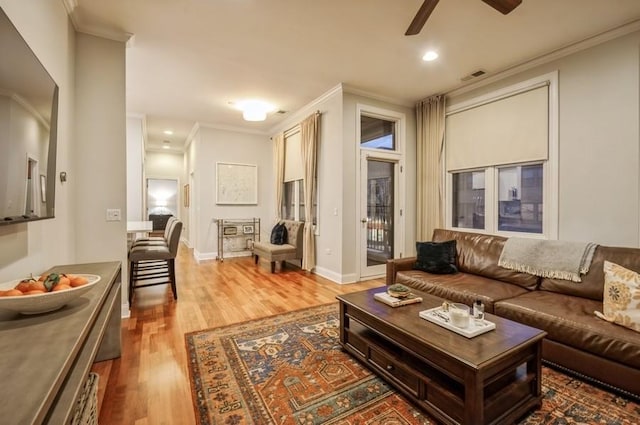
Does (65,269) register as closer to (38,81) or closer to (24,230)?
(24,230)

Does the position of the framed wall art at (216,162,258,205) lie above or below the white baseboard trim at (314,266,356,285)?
above

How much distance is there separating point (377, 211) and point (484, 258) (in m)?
1.89

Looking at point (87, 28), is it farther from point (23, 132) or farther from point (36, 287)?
point (36, 287)

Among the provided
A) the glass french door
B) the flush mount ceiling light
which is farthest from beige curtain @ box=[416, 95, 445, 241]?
the flush mount ceiling light

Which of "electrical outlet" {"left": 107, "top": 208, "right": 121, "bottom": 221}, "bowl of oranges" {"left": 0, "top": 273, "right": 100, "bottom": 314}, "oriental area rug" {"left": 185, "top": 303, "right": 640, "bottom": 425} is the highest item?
"electrical outlet" {"left": 107, "top": 208, "right": 121, "bottom": 221}

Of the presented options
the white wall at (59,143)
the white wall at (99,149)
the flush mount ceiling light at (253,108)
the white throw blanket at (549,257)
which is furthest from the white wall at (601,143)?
the white wall at (99,149)

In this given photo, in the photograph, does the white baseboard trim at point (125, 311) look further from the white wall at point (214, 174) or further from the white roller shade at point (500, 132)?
the white roller shade at point (500, 132)

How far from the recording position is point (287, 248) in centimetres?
513

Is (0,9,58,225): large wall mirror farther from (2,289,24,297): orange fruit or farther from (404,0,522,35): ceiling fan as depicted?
(404,0,522,35): ceiling fan

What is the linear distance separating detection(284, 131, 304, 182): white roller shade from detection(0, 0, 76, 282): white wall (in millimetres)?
3513

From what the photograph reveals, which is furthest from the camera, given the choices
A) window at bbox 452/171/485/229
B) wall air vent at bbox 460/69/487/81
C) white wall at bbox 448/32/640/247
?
window at bbox 452/171/485/229

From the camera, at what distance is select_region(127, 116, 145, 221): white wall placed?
5.63 metres

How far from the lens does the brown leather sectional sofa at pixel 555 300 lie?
1825mm

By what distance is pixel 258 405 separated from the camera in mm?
1749
